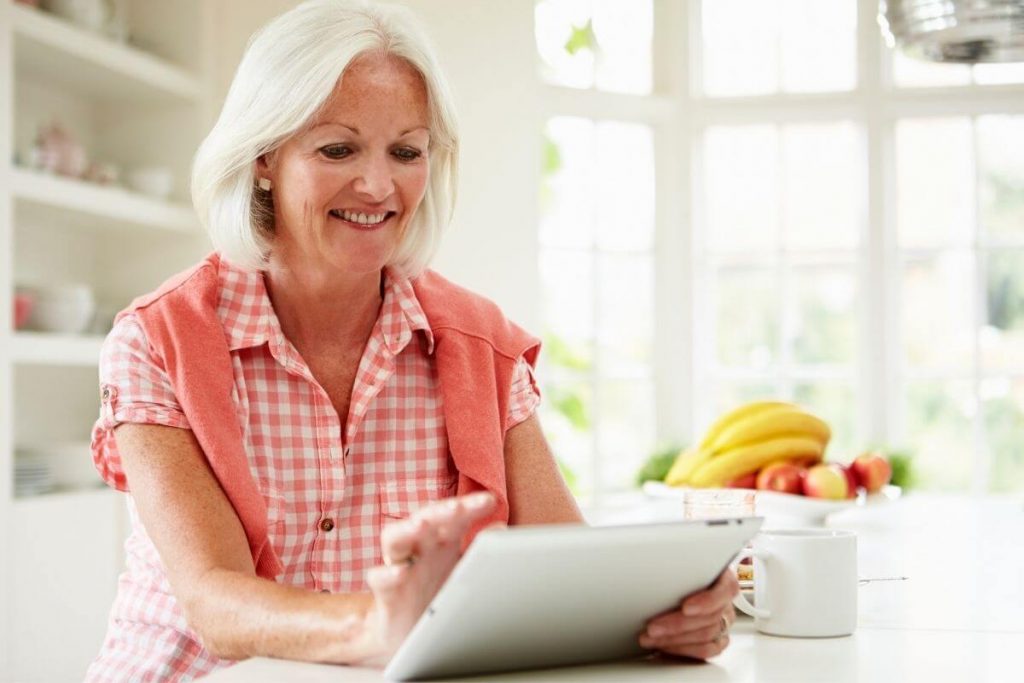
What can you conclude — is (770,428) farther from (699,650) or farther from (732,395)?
(732,395)

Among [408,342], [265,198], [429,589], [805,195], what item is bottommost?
[429,589]

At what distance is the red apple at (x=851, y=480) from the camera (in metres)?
2.47

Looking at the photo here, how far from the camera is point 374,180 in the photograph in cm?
158

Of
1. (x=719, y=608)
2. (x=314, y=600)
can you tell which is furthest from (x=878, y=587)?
(x=314, y=600)

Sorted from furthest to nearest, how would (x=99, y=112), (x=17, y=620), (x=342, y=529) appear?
(x=99, y=112)
(x=17, y=620)
(x=342, y=529)

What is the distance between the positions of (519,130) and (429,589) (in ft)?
13.0

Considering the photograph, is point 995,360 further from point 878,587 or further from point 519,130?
point 878,587

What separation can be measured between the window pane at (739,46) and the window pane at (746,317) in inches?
30.4

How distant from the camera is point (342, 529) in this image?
5.18 ft

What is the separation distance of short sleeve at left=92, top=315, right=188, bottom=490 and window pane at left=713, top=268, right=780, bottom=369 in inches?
158

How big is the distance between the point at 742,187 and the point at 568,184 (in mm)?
733

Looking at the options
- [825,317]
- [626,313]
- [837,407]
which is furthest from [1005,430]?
[626,313]

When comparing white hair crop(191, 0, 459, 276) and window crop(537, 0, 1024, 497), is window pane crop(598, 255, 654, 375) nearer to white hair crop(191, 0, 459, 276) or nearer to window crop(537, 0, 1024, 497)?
window crop(537, 0, 1024, 497)

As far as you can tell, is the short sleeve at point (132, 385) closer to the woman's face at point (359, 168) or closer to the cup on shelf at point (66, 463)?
the woman's face at point (359, 168)
